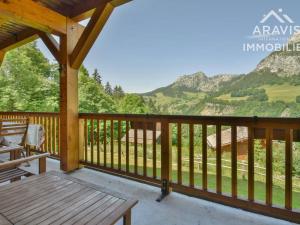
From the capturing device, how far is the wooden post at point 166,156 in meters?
2.39

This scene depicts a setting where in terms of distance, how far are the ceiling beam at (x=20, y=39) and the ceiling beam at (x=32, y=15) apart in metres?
1.01

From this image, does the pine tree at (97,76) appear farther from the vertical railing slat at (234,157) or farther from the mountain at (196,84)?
the vertical railing slat at (234,157)

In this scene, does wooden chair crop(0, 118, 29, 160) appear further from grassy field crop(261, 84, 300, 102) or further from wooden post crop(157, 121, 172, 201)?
grassy field crop(261, 84, 300, 102)

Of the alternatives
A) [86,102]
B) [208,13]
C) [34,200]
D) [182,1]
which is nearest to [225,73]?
[208,13]

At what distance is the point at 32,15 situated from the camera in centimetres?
271

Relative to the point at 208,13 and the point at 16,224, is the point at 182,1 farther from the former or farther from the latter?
the point at 16,224

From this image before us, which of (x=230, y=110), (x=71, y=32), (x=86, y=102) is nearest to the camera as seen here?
(x=71, y=32)

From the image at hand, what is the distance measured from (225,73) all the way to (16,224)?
16175mm

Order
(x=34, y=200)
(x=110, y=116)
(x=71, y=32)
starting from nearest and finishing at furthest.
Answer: (x=34, y=200) < (x=110, y=116) < (x=71, y=32)

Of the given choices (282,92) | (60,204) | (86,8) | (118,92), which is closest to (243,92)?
(282,92)

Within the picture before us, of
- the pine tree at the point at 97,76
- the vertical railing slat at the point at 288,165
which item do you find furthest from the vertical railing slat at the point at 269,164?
the pine tree at the point at 97,76

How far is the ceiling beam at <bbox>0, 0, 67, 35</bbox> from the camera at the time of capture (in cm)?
248

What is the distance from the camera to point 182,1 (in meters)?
14.9

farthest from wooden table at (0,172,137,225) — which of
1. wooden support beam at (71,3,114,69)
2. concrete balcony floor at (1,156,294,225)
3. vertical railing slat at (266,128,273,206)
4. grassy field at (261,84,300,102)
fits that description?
grassy field at (261,84,300,102)
